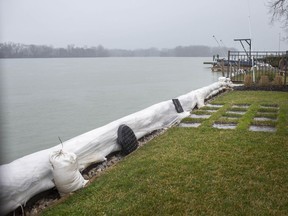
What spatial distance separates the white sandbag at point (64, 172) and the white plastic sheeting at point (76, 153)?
146 millimetres

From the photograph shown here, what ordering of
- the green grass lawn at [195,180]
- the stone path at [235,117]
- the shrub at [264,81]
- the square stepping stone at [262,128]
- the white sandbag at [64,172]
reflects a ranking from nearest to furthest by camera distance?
the green grass lawn at [195,180] < the white sandbag at [64,172] < the square stepping stone at [262,128] < the stone path at [235,117] < the shrub at [264,81]

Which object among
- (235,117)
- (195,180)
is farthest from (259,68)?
(195,180)

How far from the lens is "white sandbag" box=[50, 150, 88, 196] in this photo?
3293 mm

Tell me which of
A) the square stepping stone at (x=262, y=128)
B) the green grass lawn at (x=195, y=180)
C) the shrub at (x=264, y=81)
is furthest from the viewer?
the shrub at (x=264, y=81)

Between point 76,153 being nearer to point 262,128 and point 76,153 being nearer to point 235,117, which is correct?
point 262,128

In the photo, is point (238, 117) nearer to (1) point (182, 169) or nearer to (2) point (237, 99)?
(2) point (237, 99)

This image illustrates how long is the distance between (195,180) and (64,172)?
56.5 inches

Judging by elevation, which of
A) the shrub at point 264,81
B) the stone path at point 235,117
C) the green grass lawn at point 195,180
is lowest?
the green grass lawn at point 195,180

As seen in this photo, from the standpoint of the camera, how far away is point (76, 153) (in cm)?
394

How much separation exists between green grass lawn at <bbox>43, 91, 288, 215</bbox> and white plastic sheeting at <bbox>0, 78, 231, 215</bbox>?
0.33 meters

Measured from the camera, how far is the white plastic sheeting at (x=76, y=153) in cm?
290

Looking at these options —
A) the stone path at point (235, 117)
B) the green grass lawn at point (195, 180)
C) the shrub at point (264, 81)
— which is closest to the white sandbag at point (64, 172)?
the green grass lawn at point (195, 180)

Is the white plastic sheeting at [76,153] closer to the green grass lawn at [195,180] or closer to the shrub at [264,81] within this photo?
the green grass lawn at [195,180]

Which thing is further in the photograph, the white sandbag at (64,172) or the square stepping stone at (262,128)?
the square stepping stone at (262,128)
